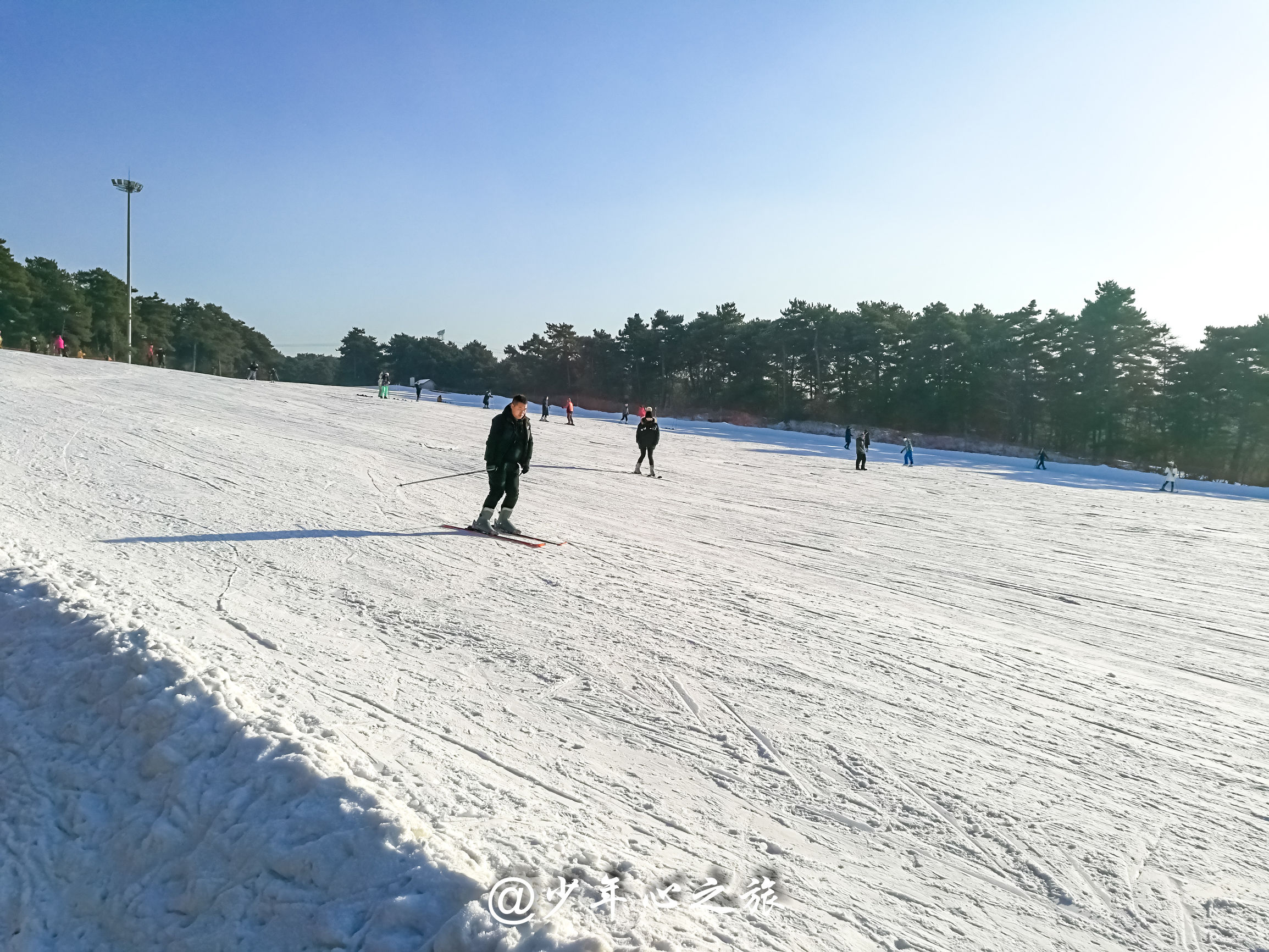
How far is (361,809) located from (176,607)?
3.96 m

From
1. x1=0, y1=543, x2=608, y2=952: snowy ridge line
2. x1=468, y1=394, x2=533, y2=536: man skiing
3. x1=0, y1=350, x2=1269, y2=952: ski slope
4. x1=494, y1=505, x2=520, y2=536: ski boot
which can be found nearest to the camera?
x1=0, y1=543, x2=608, y2=952: snowy ridge line

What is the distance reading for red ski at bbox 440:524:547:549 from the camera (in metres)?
9.73

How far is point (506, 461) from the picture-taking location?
10.1 m

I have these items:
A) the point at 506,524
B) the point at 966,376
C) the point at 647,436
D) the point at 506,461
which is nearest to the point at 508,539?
the point at 506,524

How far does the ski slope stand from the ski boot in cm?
58

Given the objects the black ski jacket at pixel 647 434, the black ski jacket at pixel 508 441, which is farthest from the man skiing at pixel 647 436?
A: the black ski jacket at pixel 508 441

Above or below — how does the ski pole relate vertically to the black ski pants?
below

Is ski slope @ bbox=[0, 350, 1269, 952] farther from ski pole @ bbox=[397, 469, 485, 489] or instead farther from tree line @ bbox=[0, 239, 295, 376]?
tree line @ bbox=[0, 239, 295, 376]

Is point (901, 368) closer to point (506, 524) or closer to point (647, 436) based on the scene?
point (647, 436)

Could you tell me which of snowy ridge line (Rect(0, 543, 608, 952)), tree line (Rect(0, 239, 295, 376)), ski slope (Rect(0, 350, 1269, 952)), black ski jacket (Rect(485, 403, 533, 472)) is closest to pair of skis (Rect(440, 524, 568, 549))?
ski slope (Rect(0, 350, 1269, 952))

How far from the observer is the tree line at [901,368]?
47906 millimetres

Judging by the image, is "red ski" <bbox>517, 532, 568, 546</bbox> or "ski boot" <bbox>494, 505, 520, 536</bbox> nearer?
"red ski" <bbox>517, 532, 568, 546</bbox>

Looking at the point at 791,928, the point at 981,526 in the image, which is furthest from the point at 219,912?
the point at 981,526

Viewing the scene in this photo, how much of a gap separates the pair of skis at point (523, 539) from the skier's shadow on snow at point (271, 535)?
286 mm
